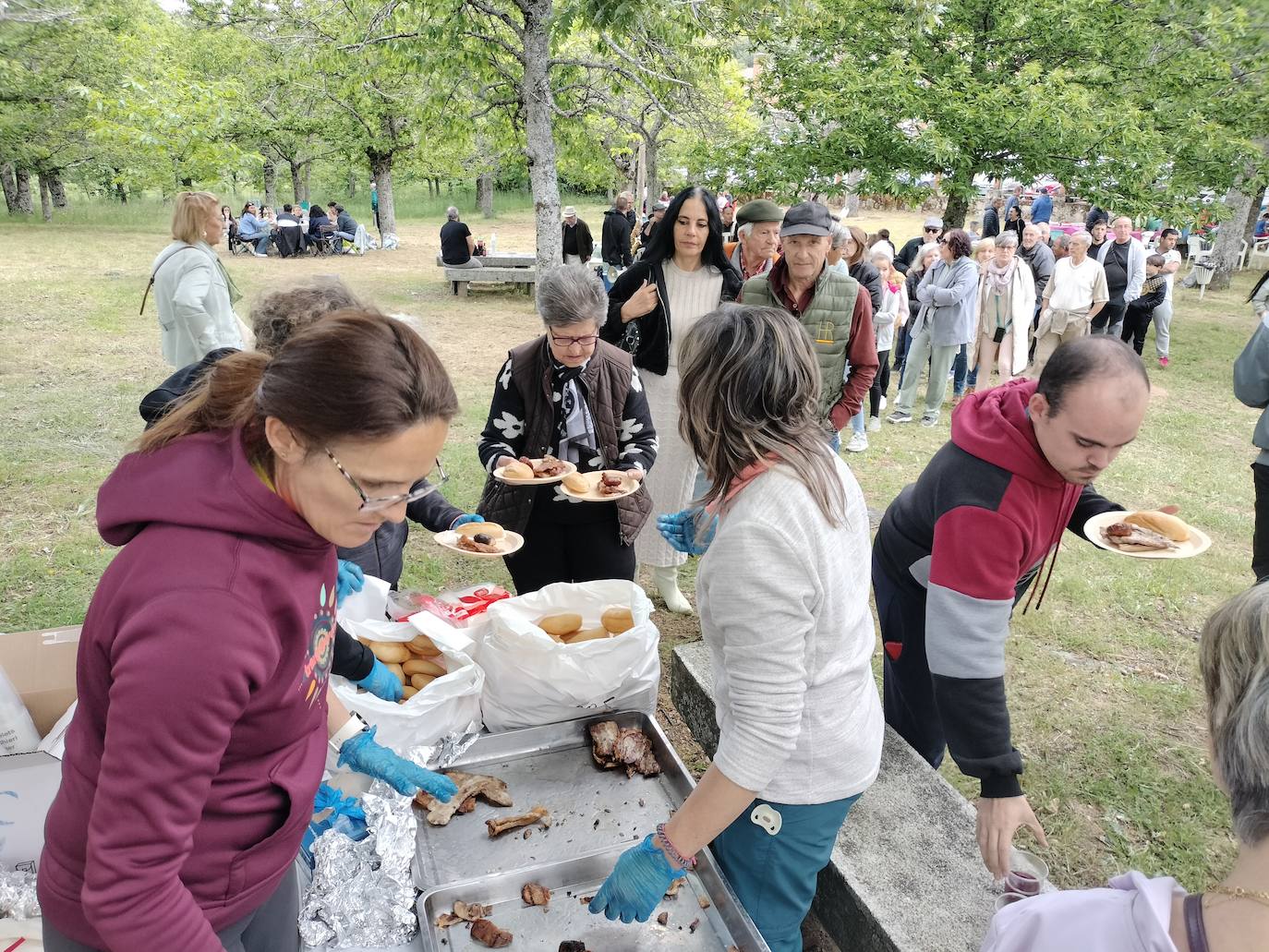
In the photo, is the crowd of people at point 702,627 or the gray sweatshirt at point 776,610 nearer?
the crowd of people at point 702,627

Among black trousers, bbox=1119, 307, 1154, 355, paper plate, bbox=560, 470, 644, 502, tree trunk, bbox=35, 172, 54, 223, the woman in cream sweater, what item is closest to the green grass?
black trousers, bbox=1119, 307, 1154, 355

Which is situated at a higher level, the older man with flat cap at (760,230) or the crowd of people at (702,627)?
the older man with flat cap at (760,230)

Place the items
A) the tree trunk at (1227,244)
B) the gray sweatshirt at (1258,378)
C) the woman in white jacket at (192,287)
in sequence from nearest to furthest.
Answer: the gray sweatshirt at (1258,378) → the woman in white jacket at (192,287) → the tree trunk at (1227,244)

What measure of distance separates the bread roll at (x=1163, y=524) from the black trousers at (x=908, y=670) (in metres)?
0.85

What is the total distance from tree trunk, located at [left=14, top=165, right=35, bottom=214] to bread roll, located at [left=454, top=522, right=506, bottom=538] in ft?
92.8

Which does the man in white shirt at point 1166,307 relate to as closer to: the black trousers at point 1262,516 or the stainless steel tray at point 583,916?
the black trousers at point 1262,516

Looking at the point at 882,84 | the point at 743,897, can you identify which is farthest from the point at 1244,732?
the point at 882,84

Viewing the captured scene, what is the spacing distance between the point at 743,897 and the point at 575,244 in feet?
39.2

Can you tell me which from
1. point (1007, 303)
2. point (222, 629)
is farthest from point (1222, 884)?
point (1007, 303)

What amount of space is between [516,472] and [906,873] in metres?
1.69

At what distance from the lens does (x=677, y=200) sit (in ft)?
12.7

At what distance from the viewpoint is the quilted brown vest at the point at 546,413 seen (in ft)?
9.83

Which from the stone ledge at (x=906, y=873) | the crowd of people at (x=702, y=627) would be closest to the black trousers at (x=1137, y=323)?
the crowd of people at (x=702, y=627)

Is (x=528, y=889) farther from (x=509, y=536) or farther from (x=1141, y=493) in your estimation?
(x=1141, y=493)
